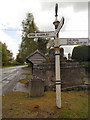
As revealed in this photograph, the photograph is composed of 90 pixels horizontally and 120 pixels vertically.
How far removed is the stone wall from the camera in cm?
590

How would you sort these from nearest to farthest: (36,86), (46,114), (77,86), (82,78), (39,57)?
(46,114) < (36,86) < (77,86) < (82,78) < (39,57)

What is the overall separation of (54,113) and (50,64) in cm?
341

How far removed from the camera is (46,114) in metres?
2.91

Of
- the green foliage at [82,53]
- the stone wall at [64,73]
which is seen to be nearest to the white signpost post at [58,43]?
the stone wall at [64,73]

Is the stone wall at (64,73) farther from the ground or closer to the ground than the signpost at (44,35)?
closer to the ground

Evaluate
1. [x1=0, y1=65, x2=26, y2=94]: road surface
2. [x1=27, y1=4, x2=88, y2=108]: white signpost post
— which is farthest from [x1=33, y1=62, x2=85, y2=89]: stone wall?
[x1=27, y1=4, x2=88, y2=108]: white signpost post

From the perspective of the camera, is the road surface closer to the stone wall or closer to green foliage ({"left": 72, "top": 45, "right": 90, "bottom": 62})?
the stone wall

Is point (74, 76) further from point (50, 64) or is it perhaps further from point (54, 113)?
point (54, 113)

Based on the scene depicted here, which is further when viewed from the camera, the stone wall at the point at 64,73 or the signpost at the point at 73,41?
the stone wall at the point at 64,73

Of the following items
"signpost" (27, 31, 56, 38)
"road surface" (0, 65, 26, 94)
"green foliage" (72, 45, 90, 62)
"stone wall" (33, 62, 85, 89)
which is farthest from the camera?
"green foliage" (72, 45, 90, 62)

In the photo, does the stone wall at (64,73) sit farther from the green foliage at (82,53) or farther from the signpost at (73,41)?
the green foliage at (82,53)

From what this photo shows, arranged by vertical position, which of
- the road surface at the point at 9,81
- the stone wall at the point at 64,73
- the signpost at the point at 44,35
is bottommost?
the road surface at the point at 9,81

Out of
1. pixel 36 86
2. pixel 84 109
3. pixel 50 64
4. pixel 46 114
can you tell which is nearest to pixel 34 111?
pixel 46 114

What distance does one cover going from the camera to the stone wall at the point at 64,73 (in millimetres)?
5898
